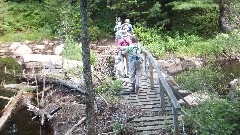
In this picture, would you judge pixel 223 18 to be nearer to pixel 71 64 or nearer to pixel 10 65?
pixel 71 64

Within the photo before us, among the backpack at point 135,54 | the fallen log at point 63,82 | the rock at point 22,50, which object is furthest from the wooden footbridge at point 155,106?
the rock at point 22,50

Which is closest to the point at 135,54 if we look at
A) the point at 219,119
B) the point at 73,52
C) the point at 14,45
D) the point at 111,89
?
the point at 111,89

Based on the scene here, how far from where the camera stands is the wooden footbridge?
829cm

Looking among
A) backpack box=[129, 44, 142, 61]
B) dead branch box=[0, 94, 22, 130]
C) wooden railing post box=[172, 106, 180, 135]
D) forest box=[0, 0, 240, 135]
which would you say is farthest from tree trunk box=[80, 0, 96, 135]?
forest box=[0, 0, 240, 135]

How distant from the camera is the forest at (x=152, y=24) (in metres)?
17.1

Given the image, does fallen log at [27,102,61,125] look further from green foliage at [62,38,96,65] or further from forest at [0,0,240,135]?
forest at [0,0,240,135]

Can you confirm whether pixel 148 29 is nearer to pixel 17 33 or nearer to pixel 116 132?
pixel 17 33

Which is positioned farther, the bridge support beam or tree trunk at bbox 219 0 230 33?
tree trunk at bbox 219 0 230 33

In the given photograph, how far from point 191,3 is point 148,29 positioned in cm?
254

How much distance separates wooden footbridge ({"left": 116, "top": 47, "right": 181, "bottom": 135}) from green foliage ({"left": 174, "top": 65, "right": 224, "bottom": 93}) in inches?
36.3

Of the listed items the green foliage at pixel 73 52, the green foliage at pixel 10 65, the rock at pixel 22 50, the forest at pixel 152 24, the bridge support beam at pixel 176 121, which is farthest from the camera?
the rock at pixel 22 50

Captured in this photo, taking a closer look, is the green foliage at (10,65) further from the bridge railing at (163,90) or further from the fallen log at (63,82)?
the bridge railing at (163,90)

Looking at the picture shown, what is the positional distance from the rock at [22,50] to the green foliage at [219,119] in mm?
12008

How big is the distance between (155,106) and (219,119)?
342 centimetres
